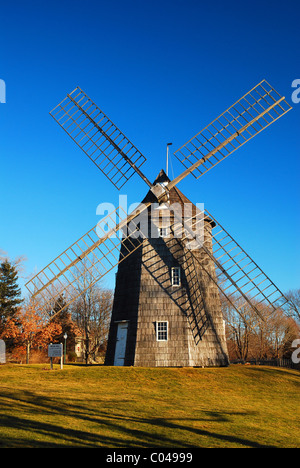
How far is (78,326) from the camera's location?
150ft

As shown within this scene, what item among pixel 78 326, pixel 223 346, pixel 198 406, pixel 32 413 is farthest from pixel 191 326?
pixel 78 326

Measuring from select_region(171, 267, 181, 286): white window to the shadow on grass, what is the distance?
8692mm

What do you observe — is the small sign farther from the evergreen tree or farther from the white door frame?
the evergreen tree

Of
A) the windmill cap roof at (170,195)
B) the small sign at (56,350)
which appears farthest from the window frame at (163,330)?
the windmill cap roof at (170,195)

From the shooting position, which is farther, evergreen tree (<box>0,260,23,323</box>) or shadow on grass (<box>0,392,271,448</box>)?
evergreen tree (<box>0,260,23,323</box>)

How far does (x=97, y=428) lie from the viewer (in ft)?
32.0

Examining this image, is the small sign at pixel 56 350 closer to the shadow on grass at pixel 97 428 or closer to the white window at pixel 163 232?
the shadow on grass at pixel 97 428

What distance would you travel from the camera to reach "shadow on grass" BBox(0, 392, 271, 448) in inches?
336

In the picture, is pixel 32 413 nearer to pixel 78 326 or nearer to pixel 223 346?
pixel 223 346

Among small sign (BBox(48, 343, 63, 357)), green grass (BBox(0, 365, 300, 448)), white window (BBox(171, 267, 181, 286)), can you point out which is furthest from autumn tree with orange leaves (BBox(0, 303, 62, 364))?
white window (BBox(171, 267, 181, 286))

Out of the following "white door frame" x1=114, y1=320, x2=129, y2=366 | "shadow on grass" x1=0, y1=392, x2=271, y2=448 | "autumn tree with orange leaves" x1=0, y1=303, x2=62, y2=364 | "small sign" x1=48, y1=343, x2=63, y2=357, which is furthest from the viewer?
"autumn tree with orange leaves" x1=0, y1=303, x2=62, y2=364

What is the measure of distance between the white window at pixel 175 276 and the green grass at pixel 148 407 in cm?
413

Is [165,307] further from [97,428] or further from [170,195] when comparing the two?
[97,428]
